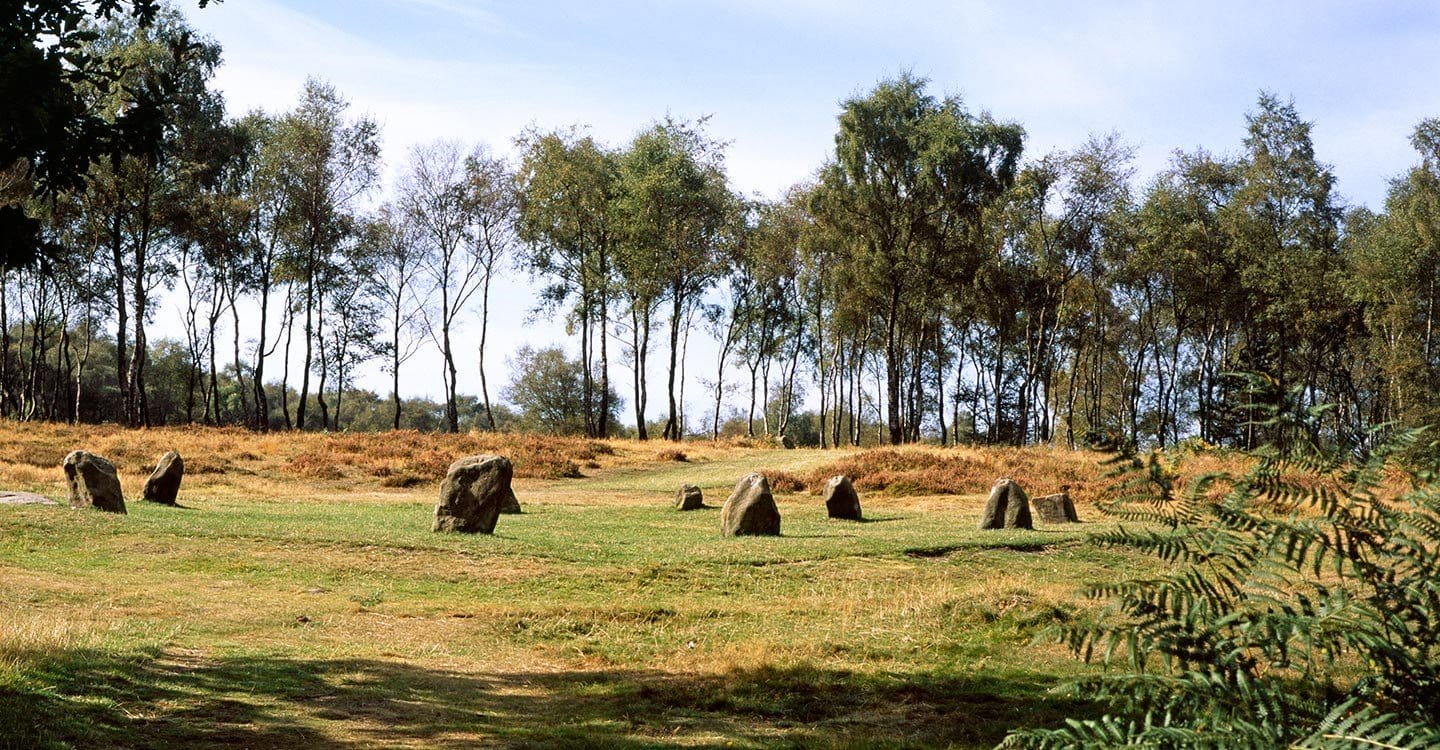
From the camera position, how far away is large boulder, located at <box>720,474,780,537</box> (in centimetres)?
2152

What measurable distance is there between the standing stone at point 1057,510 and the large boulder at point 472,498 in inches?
455

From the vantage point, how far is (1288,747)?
303 centimetres

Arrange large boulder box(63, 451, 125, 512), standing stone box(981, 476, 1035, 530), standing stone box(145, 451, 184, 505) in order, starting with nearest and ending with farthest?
large boulder box(63, 451, 125, 512) < standing stone box(981, 476, 1035, 530) < standing stone box(145, 451, 184, 505)

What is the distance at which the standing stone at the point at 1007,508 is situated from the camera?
22562 millimetres

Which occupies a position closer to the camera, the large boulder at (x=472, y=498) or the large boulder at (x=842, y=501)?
the large boulder at (x=472, y=498)

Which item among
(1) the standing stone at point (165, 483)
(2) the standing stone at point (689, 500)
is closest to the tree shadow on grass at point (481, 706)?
(1) the standing stone at point (165, 483)

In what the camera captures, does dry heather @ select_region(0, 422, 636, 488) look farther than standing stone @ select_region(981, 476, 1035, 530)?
Yes

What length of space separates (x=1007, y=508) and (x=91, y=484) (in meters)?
17.4

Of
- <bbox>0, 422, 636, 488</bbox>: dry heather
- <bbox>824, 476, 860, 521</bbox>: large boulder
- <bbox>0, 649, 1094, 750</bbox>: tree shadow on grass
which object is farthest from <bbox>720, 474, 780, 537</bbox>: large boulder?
<bbox>0, 422, 636, 488</bbox>: dry heather

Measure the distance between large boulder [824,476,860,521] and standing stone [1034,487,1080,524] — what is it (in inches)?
158

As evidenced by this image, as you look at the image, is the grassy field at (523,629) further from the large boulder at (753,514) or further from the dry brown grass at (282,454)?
the dry brown grass at (282,454)

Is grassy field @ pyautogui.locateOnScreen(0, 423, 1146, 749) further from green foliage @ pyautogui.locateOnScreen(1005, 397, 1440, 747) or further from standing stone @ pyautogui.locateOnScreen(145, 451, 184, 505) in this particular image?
standing stone @ pyautogui.locateOnScreen(145, 451, 184, 505)

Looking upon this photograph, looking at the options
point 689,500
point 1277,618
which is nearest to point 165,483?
point 689,500

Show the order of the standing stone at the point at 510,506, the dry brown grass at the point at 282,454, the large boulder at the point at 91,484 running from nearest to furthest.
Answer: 1. the large boulder at the point at 91,484
2. the standing stone at the point at 510,506
3. the dry brown grass at the point at 282,454
